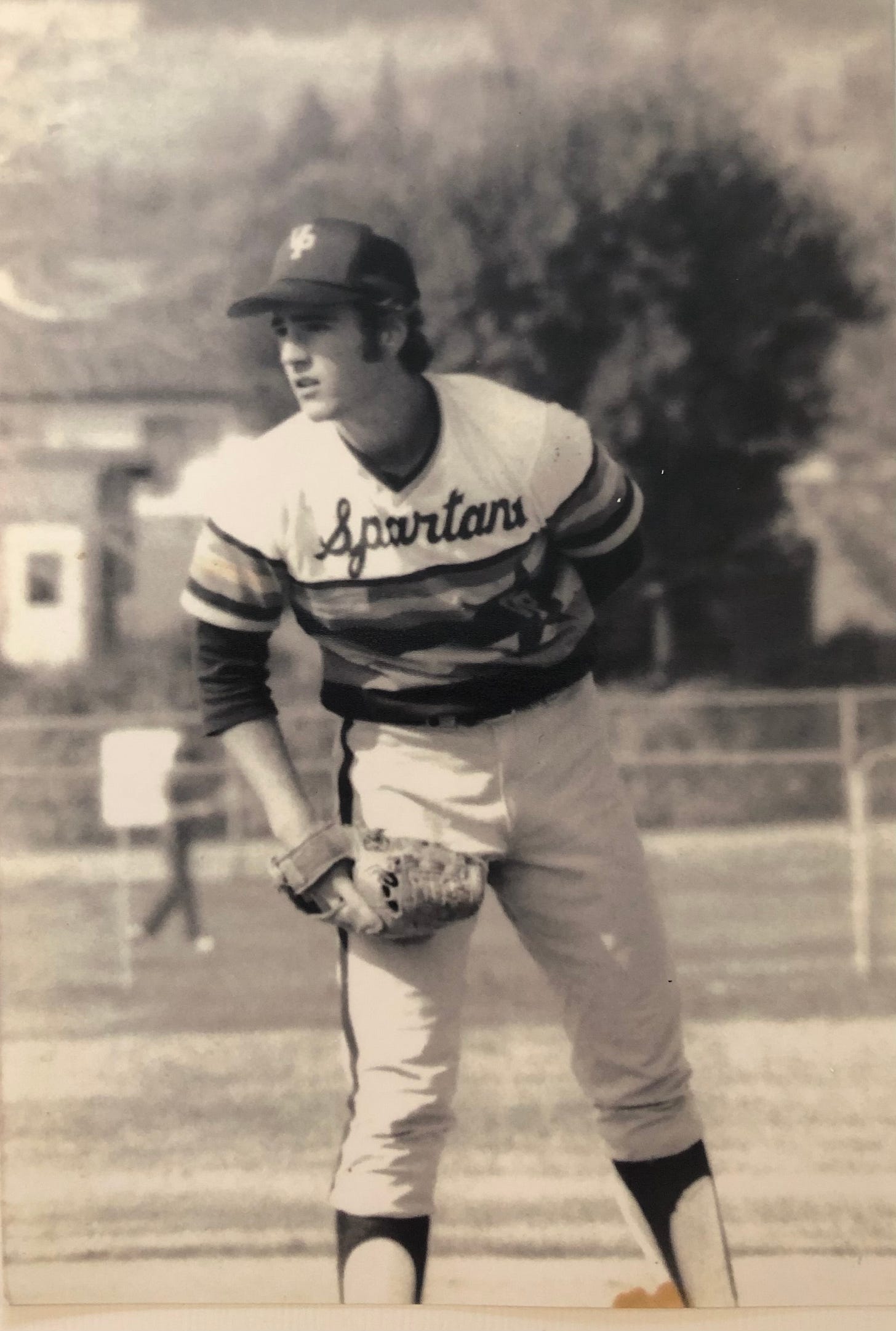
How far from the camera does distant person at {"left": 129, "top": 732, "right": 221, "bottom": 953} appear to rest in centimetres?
331

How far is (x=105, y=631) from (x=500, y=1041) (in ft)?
3.77

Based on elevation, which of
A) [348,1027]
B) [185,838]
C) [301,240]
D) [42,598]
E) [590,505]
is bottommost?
[348,1027]

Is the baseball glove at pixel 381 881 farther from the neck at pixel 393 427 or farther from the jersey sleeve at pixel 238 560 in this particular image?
the neck at pixel 393 427

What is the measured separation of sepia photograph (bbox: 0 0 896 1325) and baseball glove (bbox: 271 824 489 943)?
0.14ft

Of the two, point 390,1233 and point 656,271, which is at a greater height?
point 656,271

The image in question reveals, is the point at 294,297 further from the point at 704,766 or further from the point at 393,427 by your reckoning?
the point at 704,766

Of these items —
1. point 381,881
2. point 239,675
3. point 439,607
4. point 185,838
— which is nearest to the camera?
point 381,881

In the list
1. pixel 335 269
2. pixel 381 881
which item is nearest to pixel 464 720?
pixel 381 881

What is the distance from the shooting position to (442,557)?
3074 mm

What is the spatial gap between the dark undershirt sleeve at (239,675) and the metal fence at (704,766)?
0.44 feet

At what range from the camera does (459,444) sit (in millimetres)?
3104

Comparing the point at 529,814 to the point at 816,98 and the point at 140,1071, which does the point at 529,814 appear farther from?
the point at 816,98

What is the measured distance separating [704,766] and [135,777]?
117 cm

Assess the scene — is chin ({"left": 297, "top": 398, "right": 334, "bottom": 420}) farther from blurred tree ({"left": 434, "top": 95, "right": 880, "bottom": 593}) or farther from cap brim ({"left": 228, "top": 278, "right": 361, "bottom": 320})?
blurred tree ({"left": 434, "top": 95, "right": 880, "bottom": 593})
